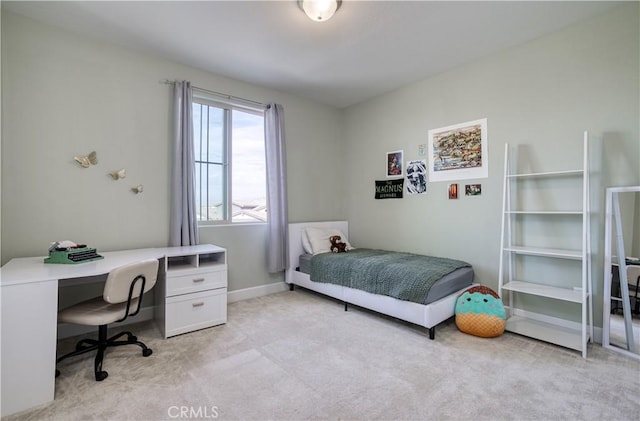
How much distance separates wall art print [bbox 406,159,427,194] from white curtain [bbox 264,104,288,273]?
1588 mm

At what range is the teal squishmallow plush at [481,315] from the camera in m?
2.49

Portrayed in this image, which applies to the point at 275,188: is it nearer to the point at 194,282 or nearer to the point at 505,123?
→ the point at 194,282

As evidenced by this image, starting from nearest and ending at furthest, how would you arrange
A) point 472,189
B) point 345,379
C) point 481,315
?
point 345,379
point 481,315
point 472,189

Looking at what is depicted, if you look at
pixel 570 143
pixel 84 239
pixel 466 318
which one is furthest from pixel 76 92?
pixel 570 143

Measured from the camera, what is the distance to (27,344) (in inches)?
63.7

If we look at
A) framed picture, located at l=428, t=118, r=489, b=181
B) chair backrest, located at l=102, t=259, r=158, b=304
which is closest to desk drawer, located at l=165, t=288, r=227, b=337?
chair backrest, located at l=102, t=259, r=158, b=304

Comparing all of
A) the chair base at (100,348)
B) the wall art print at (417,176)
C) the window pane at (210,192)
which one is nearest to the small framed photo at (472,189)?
the wall art print at (417,176)

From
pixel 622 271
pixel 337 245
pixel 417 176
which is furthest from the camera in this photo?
pixel 337 245

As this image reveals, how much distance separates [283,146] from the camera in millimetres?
3828

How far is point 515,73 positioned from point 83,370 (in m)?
4.34

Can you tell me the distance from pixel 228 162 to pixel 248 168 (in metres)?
0.29

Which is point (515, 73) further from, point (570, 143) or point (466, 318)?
point (466, 318)

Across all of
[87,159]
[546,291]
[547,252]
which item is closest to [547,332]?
[546,291]

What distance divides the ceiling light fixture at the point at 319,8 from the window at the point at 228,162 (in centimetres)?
169
